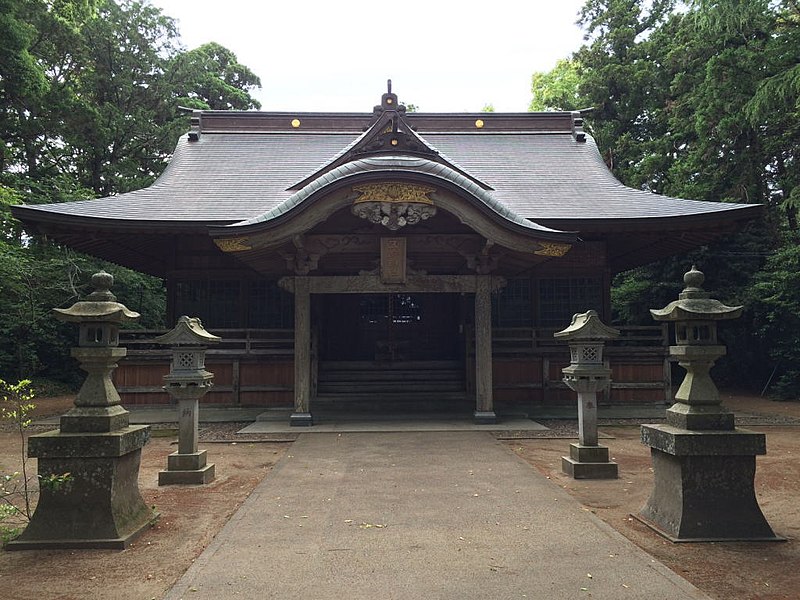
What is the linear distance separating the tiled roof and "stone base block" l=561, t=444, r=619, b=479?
14.6 feet

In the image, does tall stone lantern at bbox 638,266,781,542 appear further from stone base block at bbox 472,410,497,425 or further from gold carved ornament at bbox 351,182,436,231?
stone base block at bbox 472,410,497,425

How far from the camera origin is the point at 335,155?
12672 mm

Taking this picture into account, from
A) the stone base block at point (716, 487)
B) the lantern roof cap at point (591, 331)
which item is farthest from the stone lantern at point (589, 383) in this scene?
the stone base block at point (716, 487)

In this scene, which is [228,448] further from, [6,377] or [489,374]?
[6,377]

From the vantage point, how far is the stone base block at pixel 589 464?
6414mm

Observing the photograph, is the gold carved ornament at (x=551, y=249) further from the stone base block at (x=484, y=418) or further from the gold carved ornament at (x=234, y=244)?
the gold carved ornament at (x=234, y=244)

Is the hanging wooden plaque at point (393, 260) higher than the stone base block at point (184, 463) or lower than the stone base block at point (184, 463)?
higher

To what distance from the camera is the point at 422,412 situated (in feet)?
37.5

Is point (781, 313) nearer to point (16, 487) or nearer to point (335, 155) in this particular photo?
point (335, 155)

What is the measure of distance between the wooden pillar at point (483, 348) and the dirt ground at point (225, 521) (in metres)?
1.90

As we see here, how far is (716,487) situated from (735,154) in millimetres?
16009

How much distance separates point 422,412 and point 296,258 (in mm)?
4146

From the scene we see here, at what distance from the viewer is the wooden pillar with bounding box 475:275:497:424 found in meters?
10.2

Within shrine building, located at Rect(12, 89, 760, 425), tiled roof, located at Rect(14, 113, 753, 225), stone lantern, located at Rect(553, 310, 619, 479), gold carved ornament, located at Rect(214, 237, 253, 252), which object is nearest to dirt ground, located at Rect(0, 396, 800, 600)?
stone lantern, located at Rect(553, 310, 619, 479)
